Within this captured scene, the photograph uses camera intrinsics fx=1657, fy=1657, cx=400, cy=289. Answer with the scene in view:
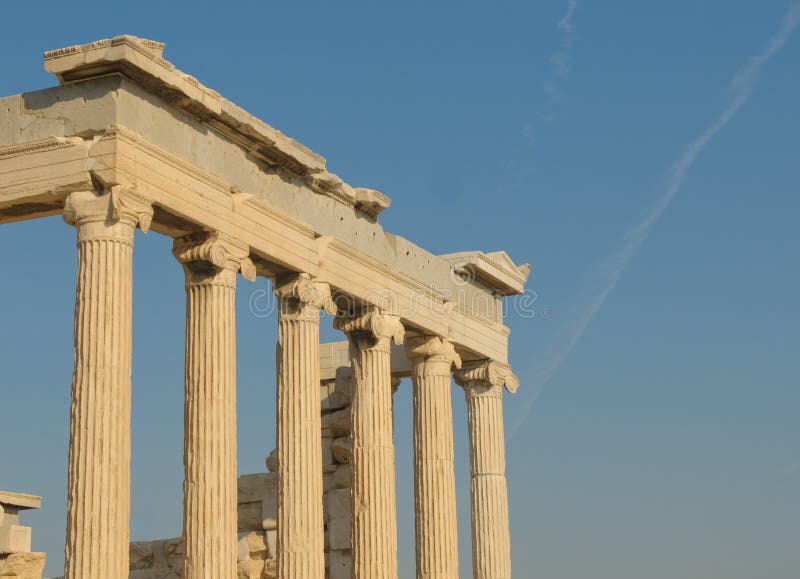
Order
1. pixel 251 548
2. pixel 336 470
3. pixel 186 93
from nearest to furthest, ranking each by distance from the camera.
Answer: pixel 186 93 → pixel 251 548 → pixel 336 470

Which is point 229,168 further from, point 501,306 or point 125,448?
point 501,306

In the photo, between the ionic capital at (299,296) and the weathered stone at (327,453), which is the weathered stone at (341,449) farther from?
the ionic capital at (299,296)

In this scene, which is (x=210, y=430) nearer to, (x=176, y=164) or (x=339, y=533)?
(x=176, y=164)

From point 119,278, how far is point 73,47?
150 inches

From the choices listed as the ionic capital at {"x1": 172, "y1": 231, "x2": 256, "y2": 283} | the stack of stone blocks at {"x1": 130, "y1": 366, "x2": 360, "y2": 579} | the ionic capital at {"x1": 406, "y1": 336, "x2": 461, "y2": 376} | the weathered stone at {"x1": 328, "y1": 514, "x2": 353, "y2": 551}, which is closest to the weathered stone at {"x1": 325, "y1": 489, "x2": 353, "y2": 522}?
the stack of stone blocks at {"x1": 130, "y1": 366, "x2": 360, "y2": 579}

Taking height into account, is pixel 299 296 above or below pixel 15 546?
above

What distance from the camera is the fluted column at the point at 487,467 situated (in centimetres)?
3866

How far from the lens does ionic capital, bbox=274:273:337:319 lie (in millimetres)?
31438

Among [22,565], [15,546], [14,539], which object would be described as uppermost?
[14,539]

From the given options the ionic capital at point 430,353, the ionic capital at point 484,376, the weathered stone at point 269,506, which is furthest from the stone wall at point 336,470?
the ionic capital at point 484,376

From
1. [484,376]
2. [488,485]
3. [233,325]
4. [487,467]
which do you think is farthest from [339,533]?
[233,325]

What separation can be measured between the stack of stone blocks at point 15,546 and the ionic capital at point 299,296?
20.9 feet

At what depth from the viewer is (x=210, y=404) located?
28484 mm

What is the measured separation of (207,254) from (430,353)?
9.07 meters
